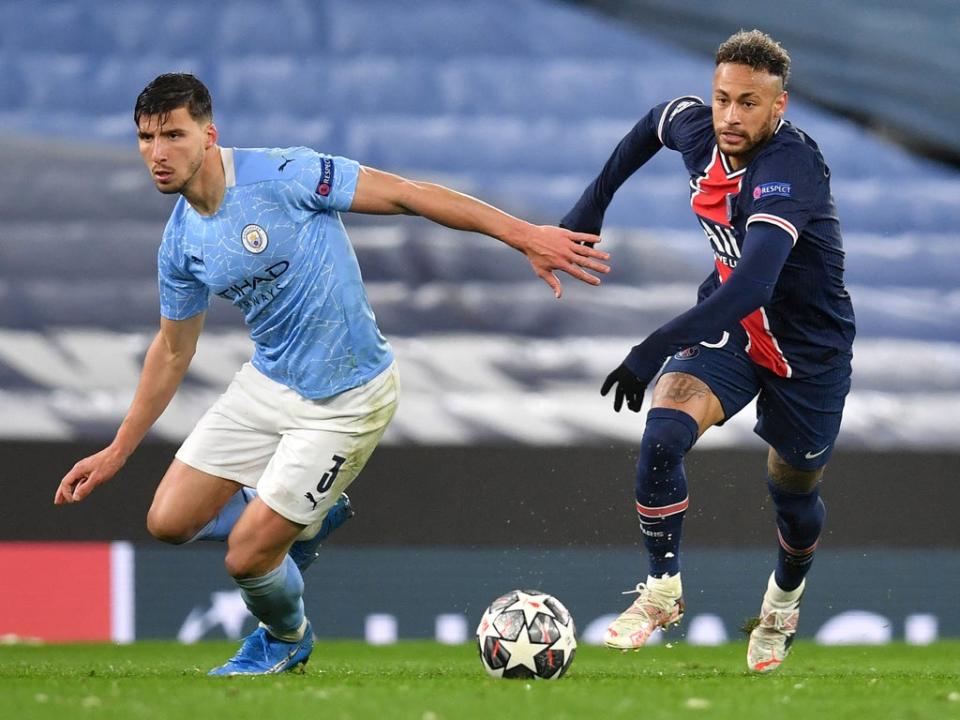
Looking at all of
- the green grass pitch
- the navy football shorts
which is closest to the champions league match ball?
the green grass pitch

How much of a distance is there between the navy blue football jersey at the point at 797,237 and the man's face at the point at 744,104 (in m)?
0.08

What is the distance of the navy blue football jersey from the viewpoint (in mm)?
4328

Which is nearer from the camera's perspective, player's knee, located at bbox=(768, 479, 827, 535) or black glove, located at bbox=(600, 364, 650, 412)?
black glove, located at bbox=(600, 364, 650, 412)

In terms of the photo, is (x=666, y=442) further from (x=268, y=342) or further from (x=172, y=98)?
(x=172, y=98)

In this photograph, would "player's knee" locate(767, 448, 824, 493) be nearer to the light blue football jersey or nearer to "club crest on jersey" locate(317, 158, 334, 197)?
the light blue football jersey

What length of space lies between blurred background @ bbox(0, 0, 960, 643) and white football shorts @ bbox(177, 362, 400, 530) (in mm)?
2572

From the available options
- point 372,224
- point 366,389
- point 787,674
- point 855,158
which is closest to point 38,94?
point 372,224

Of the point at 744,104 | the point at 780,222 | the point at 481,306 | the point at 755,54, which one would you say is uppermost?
the point at 755,54

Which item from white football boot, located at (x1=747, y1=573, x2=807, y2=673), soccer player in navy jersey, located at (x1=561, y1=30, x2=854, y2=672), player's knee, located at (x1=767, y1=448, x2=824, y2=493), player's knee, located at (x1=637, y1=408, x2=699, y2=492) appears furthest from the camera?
white football boot, located at (x1=747, y1=573, x2=807, y2=673)

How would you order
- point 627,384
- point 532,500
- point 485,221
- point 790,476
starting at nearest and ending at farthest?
point 627,384
point 485,221
point 790,476
point 532,500

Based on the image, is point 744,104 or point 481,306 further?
point 481,306

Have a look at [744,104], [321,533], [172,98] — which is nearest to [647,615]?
[321,533]

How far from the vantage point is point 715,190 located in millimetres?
4508

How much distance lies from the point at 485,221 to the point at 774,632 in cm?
189
